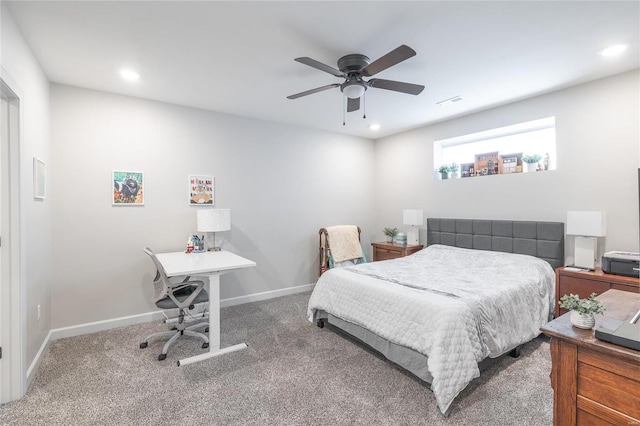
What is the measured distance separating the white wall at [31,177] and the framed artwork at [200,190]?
52.8 inches

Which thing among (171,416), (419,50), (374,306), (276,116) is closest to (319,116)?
(276,116)

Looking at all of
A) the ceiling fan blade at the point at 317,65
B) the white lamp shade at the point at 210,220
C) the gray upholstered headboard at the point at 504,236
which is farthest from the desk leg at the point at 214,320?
the gray upholstered headboard at the point at 504,236

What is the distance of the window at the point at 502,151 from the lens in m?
3.60

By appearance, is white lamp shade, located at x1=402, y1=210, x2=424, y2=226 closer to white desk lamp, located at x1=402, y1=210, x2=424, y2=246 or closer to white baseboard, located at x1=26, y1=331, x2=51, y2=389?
white desk lamp, located at x1=402, y1=210, x2=424, y2=246

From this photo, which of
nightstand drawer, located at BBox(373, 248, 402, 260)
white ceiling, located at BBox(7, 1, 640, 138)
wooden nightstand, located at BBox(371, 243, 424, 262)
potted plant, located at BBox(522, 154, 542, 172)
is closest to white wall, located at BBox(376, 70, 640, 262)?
potted plant, located at BBox(522, 154, 542, 172)

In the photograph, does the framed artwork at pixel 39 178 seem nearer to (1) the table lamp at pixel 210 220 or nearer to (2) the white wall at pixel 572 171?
(1) the table lamp at pixel 210 220

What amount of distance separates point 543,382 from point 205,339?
9.27ft

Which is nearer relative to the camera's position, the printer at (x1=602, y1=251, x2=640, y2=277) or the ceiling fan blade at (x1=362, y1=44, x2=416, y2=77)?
the ceiling fan blade at (x1=362, y1=44, x2=416, y2=77)

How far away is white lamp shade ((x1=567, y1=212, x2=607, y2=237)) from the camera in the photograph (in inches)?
112

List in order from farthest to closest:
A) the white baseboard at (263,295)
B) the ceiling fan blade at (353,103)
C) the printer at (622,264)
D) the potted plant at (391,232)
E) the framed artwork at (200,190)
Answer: the potted plant at (391,232), the white baseboard at (263,295), the framed artwork at (200,190), the ceiling fan blade at (353,103), the printer at (622,264)

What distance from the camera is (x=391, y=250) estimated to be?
4707 millimetres

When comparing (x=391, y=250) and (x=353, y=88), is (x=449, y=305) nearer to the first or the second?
(x=353, y=88)

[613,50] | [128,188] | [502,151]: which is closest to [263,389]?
[128,188]

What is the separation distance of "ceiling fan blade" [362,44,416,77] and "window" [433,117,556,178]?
2457 millimetres
